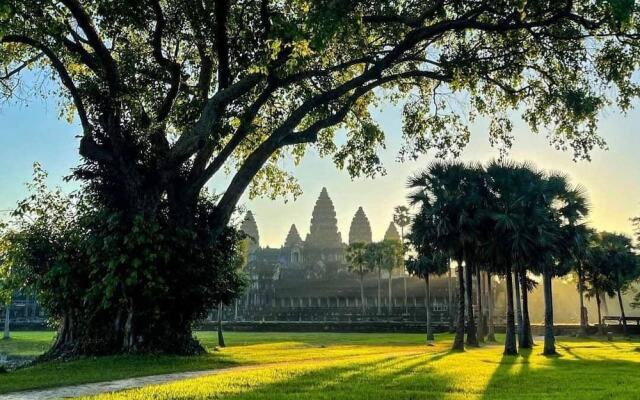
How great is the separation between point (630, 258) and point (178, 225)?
41209 millimetres

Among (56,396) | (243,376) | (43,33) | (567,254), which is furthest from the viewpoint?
(567,254)

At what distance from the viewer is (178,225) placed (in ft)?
55.4

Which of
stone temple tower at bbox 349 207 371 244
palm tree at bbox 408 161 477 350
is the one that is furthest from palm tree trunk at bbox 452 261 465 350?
stone temple tower at bbox 349 207 371 244

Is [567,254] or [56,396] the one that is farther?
[567,254]

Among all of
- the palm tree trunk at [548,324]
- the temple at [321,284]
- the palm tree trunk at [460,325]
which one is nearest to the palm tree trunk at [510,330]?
the palm tree trunk at [548,324]

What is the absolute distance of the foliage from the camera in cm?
1575

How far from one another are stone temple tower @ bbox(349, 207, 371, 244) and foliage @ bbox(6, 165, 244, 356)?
96222mm

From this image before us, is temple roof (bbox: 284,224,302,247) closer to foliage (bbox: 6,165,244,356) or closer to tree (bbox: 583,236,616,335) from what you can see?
tree (bbox: 583,236,616,335)

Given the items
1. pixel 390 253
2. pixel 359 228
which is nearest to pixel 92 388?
pixel 390 253

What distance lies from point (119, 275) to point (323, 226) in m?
101

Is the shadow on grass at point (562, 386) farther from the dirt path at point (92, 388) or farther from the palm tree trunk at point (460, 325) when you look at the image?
the palm tree trunk at point (460, 325)


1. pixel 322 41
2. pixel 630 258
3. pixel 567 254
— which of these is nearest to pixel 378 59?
pixel 322 41

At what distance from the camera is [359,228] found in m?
115

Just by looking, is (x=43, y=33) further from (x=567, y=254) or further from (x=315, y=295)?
(x=315, y=295)
